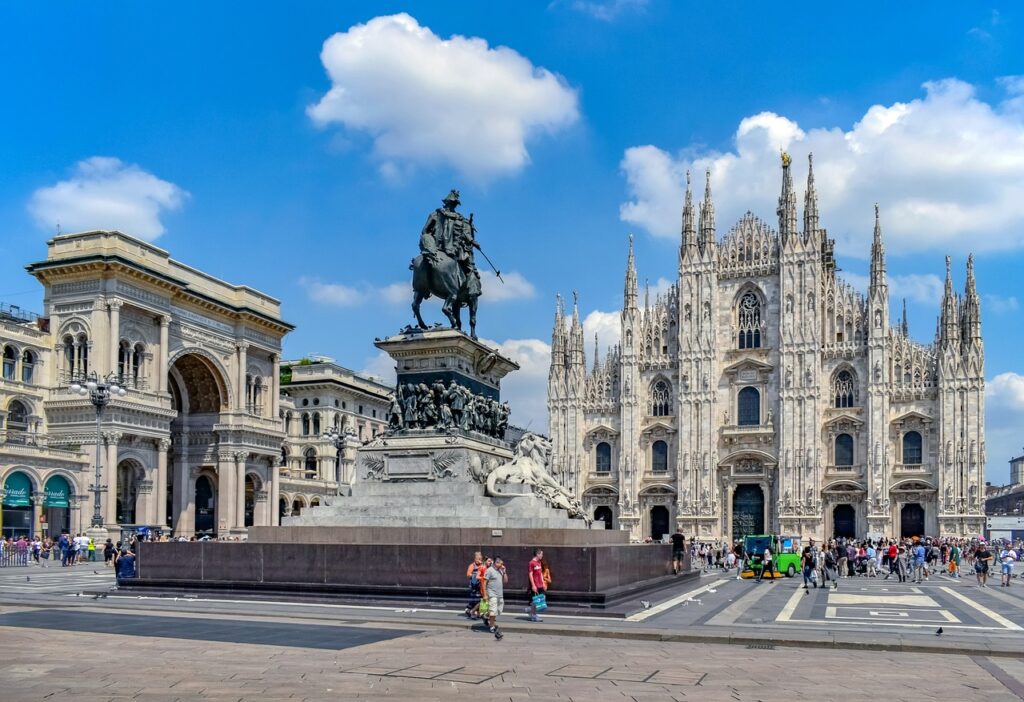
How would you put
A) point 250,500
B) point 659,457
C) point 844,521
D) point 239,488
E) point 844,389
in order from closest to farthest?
point 239,488 → point 844,521 → point 844,389 → point 250,500 → point 659,457

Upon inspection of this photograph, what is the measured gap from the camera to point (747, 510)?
216ft

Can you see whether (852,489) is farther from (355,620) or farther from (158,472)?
(355,620)

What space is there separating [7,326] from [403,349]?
35628 millimetres

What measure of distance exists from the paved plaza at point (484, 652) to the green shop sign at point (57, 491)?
28735 mm

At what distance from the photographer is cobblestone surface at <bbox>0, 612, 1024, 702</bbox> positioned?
10.2 metres

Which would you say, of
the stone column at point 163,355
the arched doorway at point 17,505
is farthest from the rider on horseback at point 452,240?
the stone column at point 163,355

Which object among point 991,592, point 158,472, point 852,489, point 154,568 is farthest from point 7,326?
point 852,489

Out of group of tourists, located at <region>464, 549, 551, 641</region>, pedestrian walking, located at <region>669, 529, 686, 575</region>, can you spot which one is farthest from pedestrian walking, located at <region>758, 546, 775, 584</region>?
group of tourists, located at <region>464, 549, 551, 641</region>

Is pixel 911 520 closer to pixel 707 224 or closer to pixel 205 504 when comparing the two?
pixel 707 224

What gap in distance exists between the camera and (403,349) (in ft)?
64.2

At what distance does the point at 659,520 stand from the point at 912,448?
16402 mm

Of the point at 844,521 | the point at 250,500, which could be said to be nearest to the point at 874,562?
A: the point at 844,521

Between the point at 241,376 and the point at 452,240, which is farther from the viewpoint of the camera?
the point at 241,376

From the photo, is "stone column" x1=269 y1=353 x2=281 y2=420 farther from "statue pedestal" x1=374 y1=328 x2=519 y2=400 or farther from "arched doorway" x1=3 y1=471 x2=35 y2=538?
"statue pedestal" x1=374 y1=328 x2=519 y2=400
